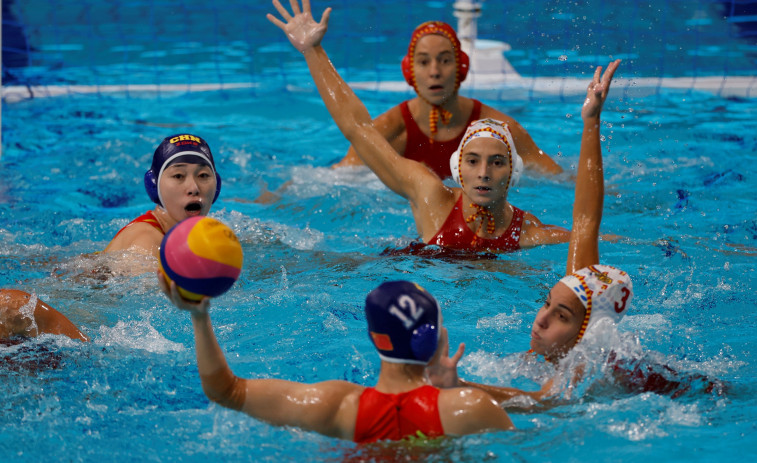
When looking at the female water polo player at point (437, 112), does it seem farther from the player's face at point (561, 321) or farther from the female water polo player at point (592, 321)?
the player's face at point (561, 321)

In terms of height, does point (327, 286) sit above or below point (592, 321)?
below

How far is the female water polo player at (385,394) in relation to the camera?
251 centimetres

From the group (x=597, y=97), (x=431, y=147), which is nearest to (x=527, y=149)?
(x=431, y=147)

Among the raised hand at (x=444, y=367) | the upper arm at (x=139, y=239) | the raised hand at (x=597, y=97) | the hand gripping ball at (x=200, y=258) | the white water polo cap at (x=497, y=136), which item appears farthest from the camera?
the white water polo cap at (x=497, y=136)

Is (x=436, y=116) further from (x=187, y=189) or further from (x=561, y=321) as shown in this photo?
(x=561, y=321)

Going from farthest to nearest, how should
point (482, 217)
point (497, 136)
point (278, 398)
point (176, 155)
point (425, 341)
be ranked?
point (482, 217)
point (497, 136)
point (176, 155)
point (278, 398)
point (425, 341)

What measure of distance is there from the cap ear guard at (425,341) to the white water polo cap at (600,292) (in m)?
0.88

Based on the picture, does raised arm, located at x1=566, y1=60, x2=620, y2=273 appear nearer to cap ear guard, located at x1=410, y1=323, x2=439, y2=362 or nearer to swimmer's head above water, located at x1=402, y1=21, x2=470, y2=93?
cap ear guard, located at x1=410, y1=323, x2=439, y2=362

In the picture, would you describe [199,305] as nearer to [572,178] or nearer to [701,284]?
[701,284]

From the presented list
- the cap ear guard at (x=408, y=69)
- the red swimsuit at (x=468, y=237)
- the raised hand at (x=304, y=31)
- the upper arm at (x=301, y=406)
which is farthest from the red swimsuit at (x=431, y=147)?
the upper arm at (x=301, y=406)

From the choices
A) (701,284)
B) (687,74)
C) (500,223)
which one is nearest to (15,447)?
(500,223)

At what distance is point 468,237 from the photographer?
15.1 feet

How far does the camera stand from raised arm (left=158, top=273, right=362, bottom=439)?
8.30 feet

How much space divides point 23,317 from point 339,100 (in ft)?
6.45
